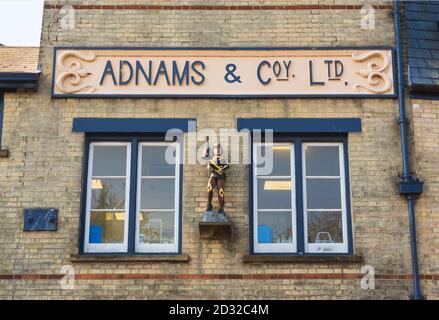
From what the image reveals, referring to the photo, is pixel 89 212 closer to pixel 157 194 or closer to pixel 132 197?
pixel 132 197

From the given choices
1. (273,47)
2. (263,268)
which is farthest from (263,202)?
(273,47)

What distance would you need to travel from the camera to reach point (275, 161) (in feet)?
34.5

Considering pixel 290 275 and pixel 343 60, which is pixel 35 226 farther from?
pixel 343 60

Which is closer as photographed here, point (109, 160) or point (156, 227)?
point (156, 227)

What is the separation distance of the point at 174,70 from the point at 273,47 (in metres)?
1.63

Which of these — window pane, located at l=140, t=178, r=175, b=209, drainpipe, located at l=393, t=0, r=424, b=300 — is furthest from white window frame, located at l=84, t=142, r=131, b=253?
drainpipe, located at l=393, t=0, r=424, b=300

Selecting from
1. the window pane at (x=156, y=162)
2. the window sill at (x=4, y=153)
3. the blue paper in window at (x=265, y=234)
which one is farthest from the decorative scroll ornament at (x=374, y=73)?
the window sill at (x=4, y=153)

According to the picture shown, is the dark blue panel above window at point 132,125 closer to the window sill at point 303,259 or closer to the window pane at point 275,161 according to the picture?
the window pane at point 275,161

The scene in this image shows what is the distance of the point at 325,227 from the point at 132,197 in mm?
2937

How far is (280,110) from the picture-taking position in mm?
10602

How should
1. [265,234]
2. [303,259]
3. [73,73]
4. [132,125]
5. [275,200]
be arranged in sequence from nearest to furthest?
1. [303,259]
2. [265,234]
3. [275,200]
4. [132,125]
5. [73,73]

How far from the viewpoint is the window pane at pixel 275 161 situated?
1045 cm

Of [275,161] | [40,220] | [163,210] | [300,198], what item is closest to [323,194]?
[300,198]

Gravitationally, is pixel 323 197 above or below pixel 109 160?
below
